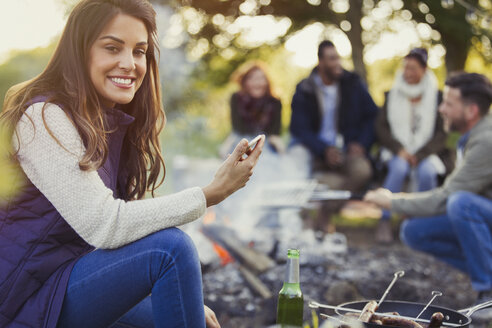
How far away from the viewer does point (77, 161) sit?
1.83m

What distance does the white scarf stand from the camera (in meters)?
5.78

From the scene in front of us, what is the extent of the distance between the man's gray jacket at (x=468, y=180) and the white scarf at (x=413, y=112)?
195 cm

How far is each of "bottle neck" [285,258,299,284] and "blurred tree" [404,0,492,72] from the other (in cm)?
671

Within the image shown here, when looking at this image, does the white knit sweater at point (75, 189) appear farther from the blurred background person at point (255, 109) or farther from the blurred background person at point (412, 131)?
the blurred background person at point (412, 131)

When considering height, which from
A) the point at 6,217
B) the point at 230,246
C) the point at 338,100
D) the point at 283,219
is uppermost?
the point at 6,217

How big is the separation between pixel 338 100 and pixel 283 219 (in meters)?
1.38

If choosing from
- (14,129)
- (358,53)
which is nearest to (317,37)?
(358,53)

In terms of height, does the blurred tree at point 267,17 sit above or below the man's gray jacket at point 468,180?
above

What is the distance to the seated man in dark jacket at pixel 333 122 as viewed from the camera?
5.80m

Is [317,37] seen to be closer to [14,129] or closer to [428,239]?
[428,239]

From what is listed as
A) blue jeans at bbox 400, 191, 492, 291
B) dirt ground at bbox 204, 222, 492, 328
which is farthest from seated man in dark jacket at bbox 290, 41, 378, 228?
blue jeans at bbox 400, 191, 492, 291

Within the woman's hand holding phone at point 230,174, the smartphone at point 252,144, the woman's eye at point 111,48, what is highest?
the woman's eye at point 111,48

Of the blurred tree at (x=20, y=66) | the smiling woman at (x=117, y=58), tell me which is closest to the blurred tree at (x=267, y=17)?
the blurred tree at (x=20, y=66)

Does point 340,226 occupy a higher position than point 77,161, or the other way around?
point 77,161
